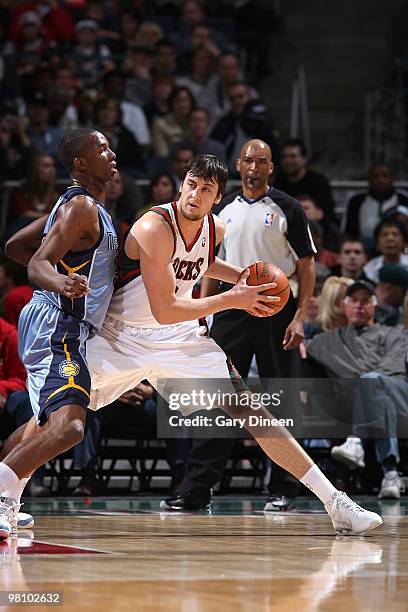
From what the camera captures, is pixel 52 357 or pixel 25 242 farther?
pixel 25 242

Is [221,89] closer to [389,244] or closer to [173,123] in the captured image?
[173,123]

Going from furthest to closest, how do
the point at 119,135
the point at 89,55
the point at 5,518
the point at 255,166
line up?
the point at 89,55
the point at 119,135
the point at 255,166
the point at 5,518

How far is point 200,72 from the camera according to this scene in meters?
12.4

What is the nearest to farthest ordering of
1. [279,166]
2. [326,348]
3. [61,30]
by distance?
1. [326,348]
2. [279,166]
3. [61,30]

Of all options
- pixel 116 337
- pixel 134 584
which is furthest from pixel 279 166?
pixel 134 584

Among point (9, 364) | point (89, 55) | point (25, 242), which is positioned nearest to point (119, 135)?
point (89, 55)

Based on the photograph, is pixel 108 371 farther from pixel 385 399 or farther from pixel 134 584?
pixel 385 399

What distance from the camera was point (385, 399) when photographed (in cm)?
740

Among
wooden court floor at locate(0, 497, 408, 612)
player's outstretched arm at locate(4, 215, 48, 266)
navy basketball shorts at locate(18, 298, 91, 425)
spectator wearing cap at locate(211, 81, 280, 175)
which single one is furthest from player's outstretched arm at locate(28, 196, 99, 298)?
spectator wearing cap at locate(211, 81, 280, 175)

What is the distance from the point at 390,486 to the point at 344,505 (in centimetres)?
236

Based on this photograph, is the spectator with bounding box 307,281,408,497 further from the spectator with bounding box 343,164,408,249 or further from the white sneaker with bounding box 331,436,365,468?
the spectator with bounding box 343,164,408,249

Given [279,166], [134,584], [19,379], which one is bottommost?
[134,584]

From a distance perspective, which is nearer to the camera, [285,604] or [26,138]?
[285,604]

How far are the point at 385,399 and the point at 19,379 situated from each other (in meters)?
2.40
